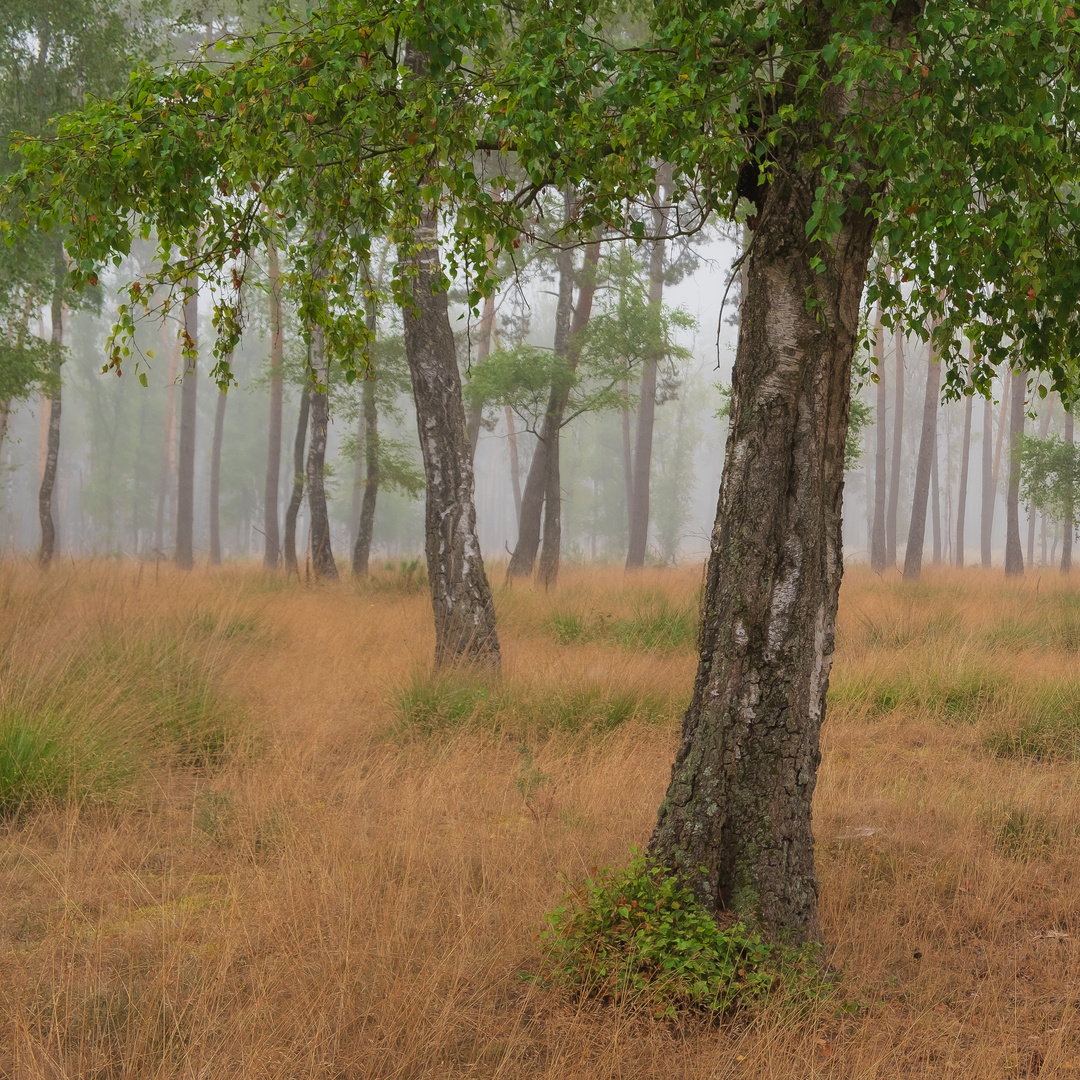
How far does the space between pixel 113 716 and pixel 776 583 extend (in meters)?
4.46

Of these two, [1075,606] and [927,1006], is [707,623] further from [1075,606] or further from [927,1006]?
[1075,606]

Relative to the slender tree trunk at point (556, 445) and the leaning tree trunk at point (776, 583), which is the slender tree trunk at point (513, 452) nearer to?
the slender tree trunk at point (556, 445)

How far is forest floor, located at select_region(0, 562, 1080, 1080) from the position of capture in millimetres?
2822

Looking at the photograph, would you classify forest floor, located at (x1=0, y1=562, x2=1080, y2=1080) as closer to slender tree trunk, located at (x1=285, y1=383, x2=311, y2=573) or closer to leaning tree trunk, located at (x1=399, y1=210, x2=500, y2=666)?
leaning tree trunk, located at (x1=399, y1=210, x2=500, y2=666)

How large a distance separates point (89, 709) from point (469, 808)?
265cm

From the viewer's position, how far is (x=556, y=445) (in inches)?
726

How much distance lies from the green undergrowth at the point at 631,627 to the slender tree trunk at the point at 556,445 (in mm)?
5099

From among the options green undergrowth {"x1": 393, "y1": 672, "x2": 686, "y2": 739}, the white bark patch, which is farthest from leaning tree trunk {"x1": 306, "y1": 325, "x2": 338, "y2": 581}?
the white bark patch

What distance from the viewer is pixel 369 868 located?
12.7 ft

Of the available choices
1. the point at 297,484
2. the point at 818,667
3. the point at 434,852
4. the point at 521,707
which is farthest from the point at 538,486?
the point at 818,667

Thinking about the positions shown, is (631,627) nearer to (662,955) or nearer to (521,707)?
(521,707)

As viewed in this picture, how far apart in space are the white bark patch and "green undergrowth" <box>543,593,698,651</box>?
5926 mm

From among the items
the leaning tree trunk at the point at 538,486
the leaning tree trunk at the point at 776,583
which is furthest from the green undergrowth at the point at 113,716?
the leaning tree trunk at the point at 538,486

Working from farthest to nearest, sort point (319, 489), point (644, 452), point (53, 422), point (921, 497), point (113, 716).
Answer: point (644, 452) → point (921, 497) → point (319, 489) → point (53, 422) → point (113, 716)
